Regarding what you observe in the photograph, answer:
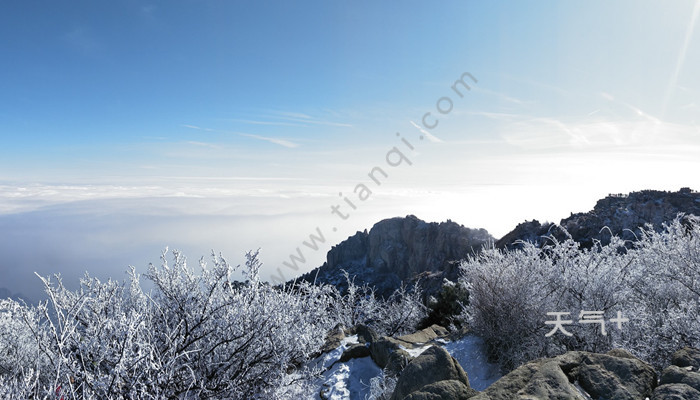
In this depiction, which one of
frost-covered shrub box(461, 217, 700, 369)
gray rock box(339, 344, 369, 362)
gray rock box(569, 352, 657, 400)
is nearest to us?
gray rock box(569, 352, 657, 400)

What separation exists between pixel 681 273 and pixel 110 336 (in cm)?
996

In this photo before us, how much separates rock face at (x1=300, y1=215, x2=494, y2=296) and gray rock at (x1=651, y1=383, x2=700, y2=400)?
178 ft

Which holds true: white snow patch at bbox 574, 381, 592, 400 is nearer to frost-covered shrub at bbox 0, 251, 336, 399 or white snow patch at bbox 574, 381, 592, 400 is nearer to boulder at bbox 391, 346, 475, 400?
boulder at bbox 391, 346, 475, 400

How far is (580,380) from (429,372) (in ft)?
5.94

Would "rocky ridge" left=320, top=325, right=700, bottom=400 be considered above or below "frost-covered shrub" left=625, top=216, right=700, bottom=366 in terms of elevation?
below

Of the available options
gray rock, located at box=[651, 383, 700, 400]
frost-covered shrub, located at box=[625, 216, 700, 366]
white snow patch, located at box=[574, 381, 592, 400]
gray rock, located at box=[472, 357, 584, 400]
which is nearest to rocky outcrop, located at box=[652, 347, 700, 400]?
gray rock, located at box=[651, 383, 700, 400]

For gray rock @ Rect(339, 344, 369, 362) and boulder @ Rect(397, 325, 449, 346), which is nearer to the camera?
gray rock @ Rect(339, 344, 369, 362)

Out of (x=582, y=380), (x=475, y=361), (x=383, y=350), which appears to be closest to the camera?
(x=582, y=380)

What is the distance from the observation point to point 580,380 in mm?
4035

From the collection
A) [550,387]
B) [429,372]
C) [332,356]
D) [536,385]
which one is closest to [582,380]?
[550,387]

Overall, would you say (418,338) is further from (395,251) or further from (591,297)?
(395,251)

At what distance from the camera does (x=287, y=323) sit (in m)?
6.11

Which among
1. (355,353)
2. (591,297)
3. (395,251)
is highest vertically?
(591,297)

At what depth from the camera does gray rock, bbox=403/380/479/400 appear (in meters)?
4.22
